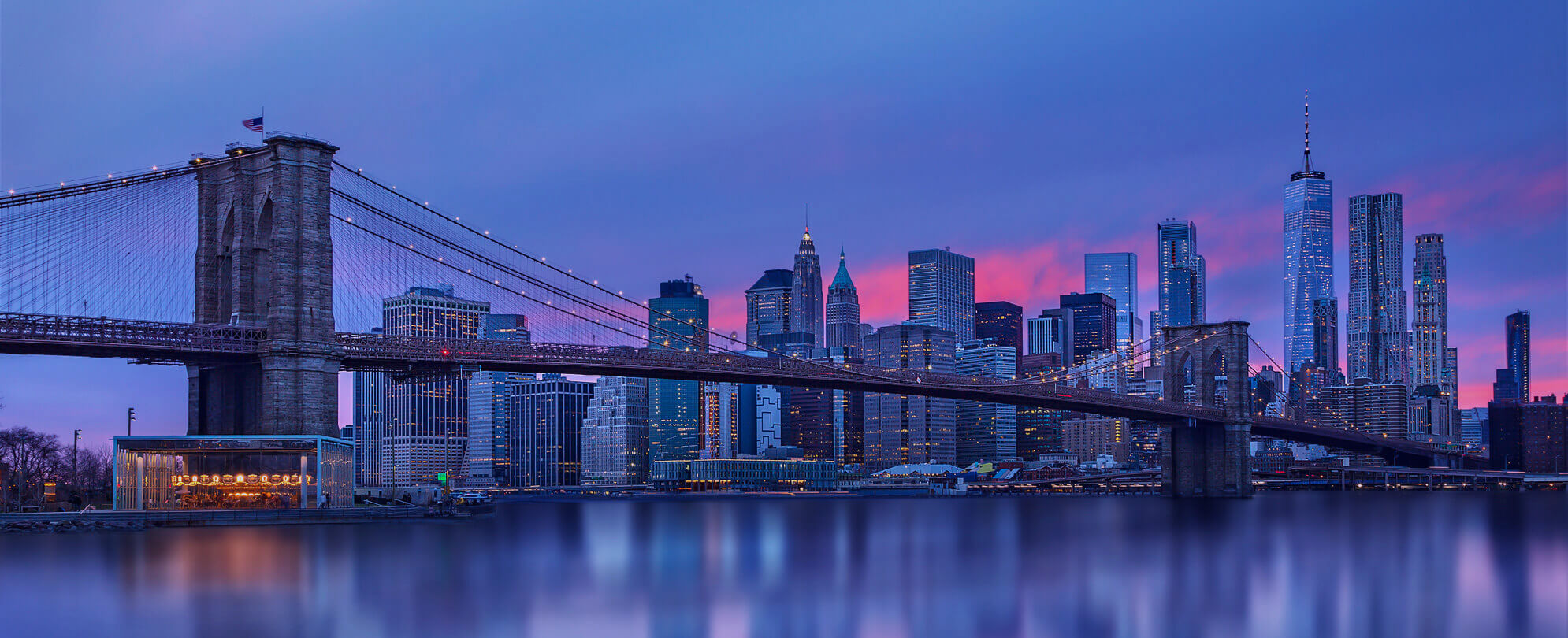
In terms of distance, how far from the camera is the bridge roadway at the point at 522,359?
146 feet

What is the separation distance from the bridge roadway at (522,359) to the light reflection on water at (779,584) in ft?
24.3

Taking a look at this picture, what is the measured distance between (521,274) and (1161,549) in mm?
35234

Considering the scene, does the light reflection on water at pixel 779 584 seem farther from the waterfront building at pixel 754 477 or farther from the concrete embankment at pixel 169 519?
the waterfront building at pixel 754 477

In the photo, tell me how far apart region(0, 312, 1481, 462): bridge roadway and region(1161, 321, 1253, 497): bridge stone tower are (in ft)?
5.54

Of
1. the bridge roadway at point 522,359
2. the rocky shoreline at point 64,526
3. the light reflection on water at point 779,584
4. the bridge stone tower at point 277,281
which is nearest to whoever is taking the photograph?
the light reflection on water at point 779,584

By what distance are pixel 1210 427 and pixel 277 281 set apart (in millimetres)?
63640

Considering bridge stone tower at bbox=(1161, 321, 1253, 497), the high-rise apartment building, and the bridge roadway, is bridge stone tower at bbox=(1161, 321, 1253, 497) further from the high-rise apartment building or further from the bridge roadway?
the high-rise apartment building

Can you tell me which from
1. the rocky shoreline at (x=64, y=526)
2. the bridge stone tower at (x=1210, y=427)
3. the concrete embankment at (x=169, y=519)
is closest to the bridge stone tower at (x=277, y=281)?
Result: the concrete embankment at (x=169, y=519)

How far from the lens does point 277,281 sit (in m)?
48.2

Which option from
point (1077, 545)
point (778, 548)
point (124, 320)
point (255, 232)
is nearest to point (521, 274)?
point (255, 232)

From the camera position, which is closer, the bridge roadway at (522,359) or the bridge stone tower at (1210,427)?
the bridge roadway at (522,359)

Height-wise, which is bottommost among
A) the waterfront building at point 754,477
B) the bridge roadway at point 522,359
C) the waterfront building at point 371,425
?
the waterfront building at point 754,477

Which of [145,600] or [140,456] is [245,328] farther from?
[145,600]

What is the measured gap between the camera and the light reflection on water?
21469 millimetres
